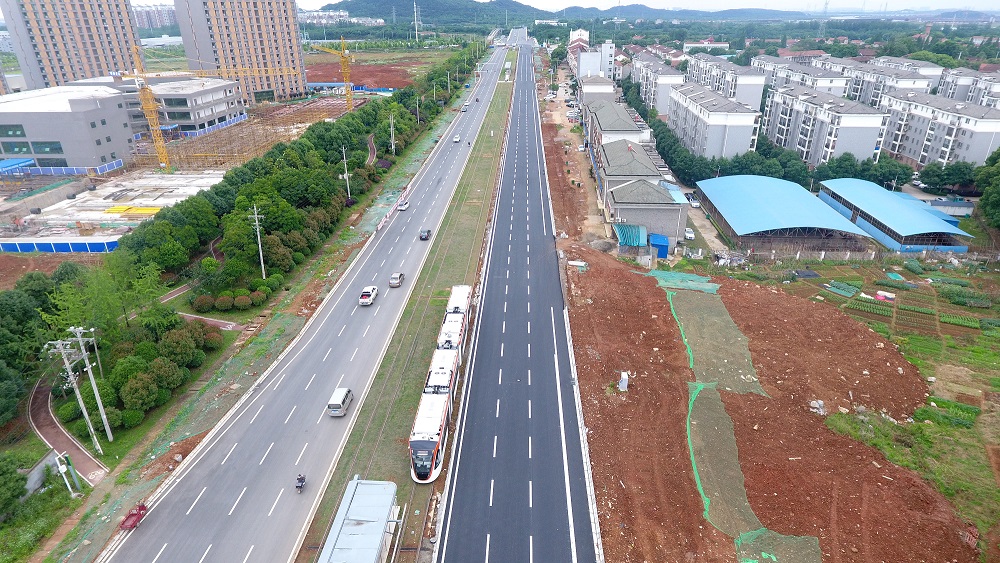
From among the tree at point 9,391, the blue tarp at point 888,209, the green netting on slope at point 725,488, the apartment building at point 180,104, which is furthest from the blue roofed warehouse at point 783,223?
the apartment building at point 180,104

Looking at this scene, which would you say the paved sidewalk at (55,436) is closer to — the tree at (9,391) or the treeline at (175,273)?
the treeline at (175,273)

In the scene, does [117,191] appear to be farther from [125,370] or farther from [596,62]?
[596,62]

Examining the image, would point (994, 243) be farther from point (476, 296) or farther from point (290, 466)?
point (290, 466)

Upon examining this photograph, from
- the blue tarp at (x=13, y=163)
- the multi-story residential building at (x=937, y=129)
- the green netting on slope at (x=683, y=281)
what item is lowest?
the green netting on slope at (x=683, y=281)

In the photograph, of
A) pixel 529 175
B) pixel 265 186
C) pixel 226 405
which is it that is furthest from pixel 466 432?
pixel 529 175

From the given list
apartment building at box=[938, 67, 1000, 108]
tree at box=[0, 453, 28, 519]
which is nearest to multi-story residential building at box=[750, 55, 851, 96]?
apartment building at box=[938, 67, 1000, 108]

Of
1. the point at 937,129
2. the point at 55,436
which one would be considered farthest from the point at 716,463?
the point at 937,129
